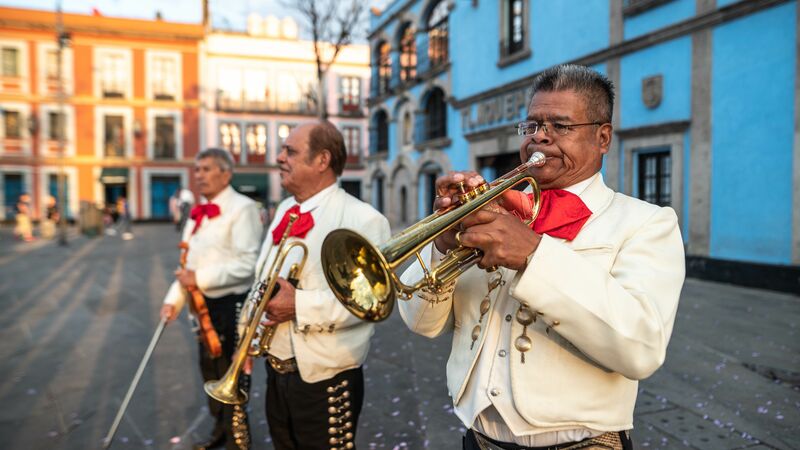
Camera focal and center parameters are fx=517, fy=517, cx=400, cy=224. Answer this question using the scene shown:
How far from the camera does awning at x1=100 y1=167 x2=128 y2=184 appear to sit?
33.0 meters

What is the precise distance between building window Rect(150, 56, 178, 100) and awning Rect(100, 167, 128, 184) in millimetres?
5328

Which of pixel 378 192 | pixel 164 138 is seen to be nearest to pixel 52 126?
pixel 164 138

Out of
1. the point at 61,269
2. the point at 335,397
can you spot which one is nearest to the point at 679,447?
the point at 335,397

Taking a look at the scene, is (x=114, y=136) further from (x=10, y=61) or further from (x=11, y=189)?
(x=10, y=61)

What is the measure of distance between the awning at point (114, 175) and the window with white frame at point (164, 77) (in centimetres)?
531

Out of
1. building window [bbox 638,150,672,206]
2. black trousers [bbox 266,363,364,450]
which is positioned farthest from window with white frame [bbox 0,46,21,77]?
black trousers [bbox 266,363,364,450]

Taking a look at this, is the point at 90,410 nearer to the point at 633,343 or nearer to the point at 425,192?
the point at 633,343

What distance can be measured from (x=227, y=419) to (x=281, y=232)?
4.42 feet

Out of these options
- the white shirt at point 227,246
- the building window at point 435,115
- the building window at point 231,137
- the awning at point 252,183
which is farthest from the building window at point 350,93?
the white shirt at point 227,246

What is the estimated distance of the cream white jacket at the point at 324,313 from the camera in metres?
2.51

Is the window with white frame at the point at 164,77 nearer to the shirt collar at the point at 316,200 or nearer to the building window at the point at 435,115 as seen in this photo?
the building window at the point at 435,115

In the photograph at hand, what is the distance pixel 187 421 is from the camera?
431cm

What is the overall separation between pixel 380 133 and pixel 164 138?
1746 cm

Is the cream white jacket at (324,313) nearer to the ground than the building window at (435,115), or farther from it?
nearer to the ground
